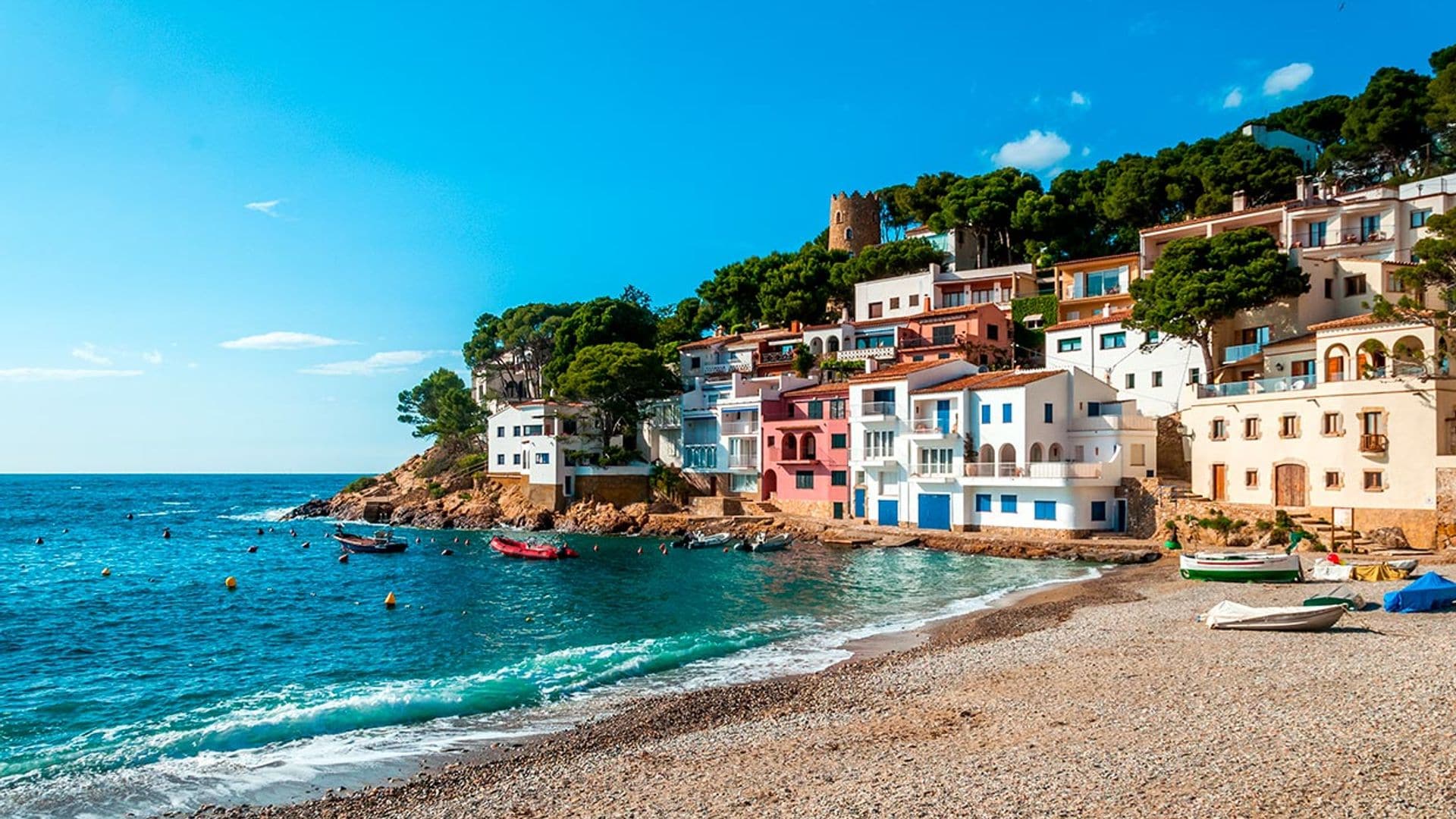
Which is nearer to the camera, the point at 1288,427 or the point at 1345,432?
the point at 1345,432

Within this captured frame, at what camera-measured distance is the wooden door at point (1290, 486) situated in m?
42.0

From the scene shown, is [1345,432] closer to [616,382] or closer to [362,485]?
[616,382]

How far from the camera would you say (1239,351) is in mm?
52562

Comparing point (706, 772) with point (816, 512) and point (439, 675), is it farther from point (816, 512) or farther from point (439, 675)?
point (816, 512)

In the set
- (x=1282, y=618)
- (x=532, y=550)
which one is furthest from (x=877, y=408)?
(x=1282, y=618)

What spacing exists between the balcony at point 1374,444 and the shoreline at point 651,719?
58.1ft

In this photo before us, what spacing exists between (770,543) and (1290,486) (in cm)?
2463

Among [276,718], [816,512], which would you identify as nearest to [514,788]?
[276,718]

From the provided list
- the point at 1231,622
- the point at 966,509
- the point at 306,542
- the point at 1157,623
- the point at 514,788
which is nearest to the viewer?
the point at 514,788

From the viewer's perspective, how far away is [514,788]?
14906 mm

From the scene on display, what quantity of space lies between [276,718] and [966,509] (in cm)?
3881

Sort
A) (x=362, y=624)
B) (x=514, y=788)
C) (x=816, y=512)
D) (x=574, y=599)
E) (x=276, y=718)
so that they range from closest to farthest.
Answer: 1. (x=514, y=788)
2. (x=276, y=718)
3. (x=362, y=624)
4. (x=574, y=599)
5. (x=816, y=512)

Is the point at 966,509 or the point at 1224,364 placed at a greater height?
the point at 1224,364

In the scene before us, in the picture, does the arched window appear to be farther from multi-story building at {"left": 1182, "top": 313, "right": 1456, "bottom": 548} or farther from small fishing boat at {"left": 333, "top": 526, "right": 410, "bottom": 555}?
small fishing boat at {"left": 333, "top": 526, "right": 410, "bottom": 555}
